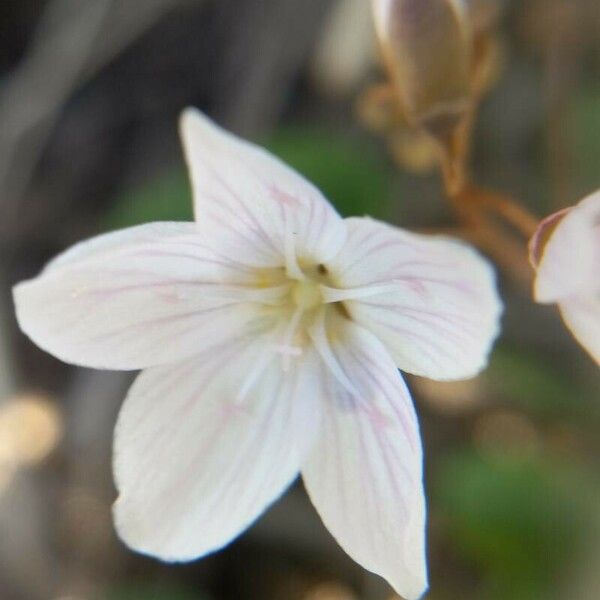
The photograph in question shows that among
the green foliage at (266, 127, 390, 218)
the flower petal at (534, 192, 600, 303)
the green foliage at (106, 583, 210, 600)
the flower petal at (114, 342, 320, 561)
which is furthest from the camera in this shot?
the green foliage at (106, 583, 210, 600)

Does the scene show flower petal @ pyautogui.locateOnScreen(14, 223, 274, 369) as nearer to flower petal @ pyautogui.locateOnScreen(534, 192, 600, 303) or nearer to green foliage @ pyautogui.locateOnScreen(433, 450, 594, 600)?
flower petal @ pyautogui.locateOnScreen(534, 192, 600, 303)

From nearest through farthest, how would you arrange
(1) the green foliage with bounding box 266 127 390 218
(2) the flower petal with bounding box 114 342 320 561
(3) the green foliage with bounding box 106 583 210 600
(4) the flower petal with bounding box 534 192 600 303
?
(4) the flower petal with bounding box 534 192 600 303 < (2) the flower petal with bounding box 114 342 320 561 < (1) the green foliage with bounding box 266 127 390 218 < (3) the green foliage with bounding box 106 583 210 600

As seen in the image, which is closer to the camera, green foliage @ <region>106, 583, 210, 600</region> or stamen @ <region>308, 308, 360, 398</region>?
stamen @ <region>308, 308, 360, 398</region>

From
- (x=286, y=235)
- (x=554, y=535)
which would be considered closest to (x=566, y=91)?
(x=554, y=535)

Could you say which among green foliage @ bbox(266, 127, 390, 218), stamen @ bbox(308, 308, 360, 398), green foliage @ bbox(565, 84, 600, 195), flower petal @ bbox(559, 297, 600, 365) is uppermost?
flower petal @ bbox(559, 297, 600, 365)

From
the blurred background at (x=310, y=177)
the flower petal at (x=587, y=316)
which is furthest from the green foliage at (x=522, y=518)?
the flower petal at (x=587, y=316)

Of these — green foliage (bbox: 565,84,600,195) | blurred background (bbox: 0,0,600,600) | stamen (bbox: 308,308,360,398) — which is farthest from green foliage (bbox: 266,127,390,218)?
stamen (bbox: 308,308,360,398)

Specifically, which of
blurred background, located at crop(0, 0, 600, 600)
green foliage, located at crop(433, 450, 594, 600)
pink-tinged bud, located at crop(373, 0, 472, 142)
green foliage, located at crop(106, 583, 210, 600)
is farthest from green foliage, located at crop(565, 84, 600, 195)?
green foliage, located at crop(106, 583, 210, 600)

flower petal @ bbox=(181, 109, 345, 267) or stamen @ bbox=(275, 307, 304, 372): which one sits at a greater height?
flower petal @ bbox=(181, 109, 345, 267)
